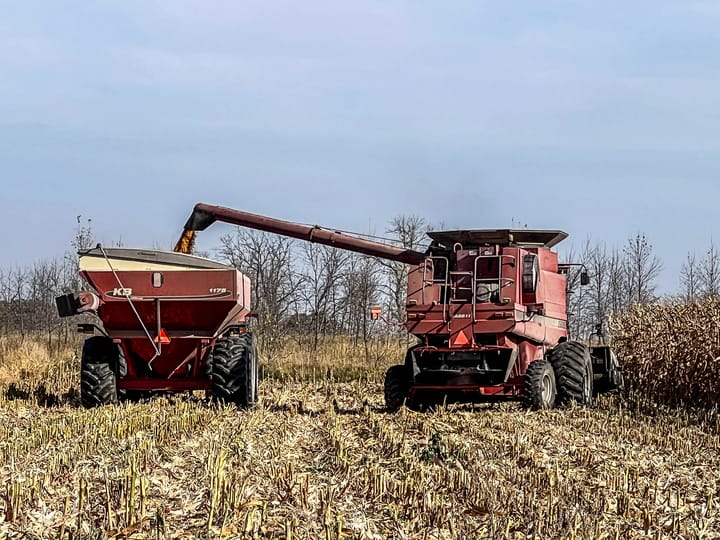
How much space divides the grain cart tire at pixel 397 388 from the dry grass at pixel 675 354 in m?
4.05

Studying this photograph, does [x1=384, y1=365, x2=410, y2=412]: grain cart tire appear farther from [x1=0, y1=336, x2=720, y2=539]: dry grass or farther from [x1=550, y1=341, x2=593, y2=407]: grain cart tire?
[x1=550, y1=341, x2=593, y2=407]: grain cart tire

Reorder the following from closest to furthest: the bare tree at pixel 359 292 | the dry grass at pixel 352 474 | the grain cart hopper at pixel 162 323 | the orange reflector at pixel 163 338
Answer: the dry grass at pixel 352 474, the grain cart hopper at pixel 162 323, the orange reflector at pixel 163 338, the bare tree at pixel 359 292

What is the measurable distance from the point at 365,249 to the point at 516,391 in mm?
3869

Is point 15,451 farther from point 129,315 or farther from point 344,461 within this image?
point 129,315

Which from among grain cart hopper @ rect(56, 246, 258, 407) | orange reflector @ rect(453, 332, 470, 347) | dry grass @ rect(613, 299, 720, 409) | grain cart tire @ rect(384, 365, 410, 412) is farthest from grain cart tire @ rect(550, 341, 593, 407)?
grain cart hopper @ rect(56, 246, 258, 407)

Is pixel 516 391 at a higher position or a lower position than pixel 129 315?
lower

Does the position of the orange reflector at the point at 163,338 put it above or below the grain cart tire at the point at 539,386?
above

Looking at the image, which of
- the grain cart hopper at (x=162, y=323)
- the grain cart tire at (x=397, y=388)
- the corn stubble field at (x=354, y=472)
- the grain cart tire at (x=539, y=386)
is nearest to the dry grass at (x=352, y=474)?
the corn stubble field at (x=354, y=472)

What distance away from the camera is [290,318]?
27.8 m

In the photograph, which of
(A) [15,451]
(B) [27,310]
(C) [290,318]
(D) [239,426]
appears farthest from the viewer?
(B) [27,310]

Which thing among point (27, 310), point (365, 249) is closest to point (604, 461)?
point (365, 249)

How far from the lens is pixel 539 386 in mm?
12898

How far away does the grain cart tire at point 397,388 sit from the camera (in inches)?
540

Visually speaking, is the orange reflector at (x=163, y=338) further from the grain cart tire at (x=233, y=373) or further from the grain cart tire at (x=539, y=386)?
the grain cart tire at (x=539, y=386)
